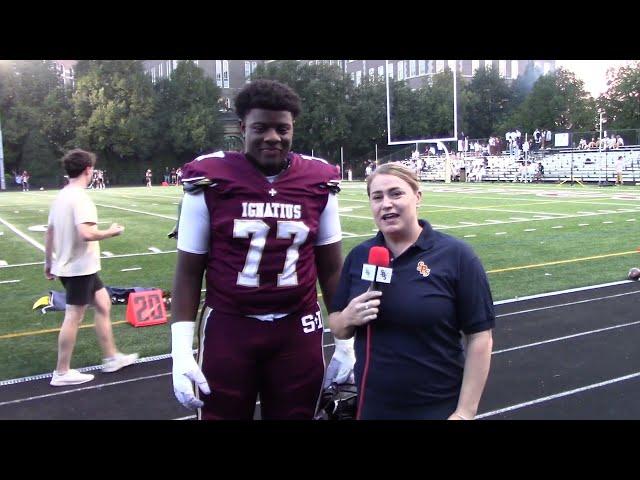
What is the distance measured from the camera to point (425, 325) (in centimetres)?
229

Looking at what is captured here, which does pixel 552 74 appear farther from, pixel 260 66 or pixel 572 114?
pixel 260 66

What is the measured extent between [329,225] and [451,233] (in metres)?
11.9

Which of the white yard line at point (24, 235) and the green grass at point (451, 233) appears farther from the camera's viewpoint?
the white yard line at point (24, 235)

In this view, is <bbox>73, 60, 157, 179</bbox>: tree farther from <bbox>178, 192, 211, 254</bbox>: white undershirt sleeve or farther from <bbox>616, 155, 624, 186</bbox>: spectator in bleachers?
<bbox>178, 192, 211, 254</bbox>: white undershirt sleeve

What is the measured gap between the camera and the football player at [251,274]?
266cm

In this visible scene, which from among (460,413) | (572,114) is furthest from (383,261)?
(572,114)

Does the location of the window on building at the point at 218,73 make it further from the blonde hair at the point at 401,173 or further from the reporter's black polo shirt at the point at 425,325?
the reporter's black polo shirt at the point at 425,325

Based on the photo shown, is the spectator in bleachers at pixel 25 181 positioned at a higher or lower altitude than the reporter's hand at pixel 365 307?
higher

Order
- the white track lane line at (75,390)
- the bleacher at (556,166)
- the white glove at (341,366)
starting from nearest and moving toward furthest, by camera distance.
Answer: the white glove at (341,366) < the white track lane line at (75,390) < the bleacher at (556,166)

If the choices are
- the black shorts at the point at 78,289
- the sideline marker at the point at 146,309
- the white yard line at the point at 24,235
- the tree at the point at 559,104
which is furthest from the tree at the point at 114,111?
the black shorts at the point at 78,289

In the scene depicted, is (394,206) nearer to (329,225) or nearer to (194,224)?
(329,225)

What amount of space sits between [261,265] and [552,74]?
219 feet

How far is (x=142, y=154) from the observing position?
5994 centimetres

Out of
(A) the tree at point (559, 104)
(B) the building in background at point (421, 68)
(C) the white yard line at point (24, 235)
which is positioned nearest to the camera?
(C) the white yard line at point (24, 235)
